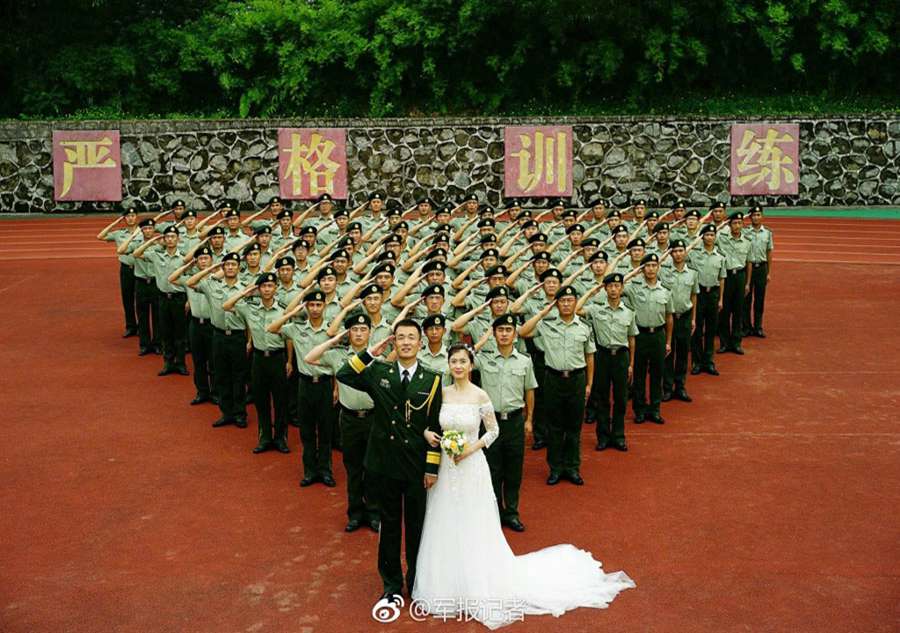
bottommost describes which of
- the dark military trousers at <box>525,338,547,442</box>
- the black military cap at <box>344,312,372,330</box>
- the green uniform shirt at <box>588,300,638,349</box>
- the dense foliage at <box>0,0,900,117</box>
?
the dark military trousers at <box>525,338,547,442</box>

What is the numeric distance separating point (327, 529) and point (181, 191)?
48.1 ft

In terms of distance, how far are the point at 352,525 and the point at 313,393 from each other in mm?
1148

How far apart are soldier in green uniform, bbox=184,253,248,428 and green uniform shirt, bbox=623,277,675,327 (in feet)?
11.0

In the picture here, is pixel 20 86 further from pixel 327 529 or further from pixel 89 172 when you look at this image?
pixel 327 529

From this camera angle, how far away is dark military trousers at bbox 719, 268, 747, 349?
1184 centimetres

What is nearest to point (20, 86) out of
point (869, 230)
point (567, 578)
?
point (869, 230)

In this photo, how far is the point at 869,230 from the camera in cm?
1934

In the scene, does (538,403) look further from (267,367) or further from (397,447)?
(397,447)

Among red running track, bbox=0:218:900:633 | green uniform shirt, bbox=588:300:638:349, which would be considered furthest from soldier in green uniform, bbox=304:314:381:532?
green uniform shirt, bbox=588:300:638:349

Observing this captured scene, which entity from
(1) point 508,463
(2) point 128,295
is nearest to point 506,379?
(1) point 508,463

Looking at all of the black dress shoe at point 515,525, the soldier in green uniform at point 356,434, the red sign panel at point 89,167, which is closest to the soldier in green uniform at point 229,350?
the soldier in green uniform at point 356,434

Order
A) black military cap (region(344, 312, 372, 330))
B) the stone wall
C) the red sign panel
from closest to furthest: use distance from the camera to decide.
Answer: black military cap (region(344, 312, 372, 330)), the red sign panel, the stone wall

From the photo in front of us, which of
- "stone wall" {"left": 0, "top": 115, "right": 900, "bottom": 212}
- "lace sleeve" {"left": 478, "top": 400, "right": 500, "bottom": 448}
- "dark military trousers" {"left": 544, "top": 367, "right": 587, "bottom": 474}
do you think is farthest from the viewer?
"stone wall" {"left": 0, "top": 115, "right": 900, "bottom": 212}

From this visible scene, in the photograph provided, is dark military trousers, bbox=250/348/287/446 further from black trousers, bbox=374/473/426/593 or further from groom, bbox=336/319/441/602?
black trousers, bbox=374/473/426/593
